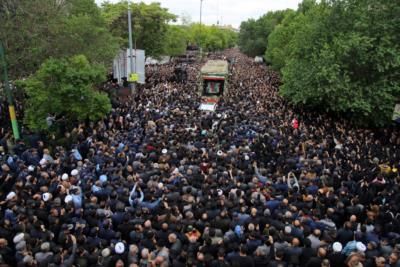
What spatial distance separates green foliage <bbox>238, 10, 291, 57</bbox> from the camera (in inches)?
2062

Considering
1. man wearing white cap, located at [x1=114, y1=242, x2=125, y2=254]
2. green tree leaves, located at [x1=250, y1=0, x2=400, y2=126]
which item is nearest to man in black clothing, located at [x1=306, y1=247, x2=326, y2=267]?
man wearing white cap, located at [x1=114, y1=242, x2=125, y2=254]

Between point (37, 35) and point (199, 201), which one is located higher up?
point (37, 35)

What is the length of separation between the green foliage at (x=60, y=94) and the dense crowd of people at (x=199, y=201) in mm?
1098

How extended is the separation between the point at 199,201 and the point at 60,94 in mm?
8779

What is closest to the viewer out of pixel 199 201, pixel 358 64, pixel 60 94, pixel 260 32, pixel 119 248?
pixel 119 248

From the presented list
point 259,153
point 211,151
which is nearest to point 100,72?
point 211,151

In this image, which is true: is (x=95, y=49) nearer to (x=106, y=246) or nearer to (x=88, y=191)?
(x=88, y=191)

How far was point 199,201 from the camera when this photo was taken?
24.8 ft

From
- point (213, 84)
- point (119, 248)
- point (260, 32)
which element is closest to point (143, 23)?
point (213, 84)

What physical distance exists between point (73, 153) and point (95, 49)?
11.1 meters

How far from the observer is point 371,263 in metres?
5.72

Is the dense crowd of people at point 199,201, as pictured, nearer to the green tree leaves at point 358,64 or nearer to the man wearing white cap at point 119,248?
the man wearing white cap at point 119,248

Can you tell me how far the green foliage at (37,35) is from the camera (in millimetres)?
15664

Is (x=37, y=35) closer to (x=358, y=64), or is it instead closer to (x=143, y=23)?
(x=358, y=64)
